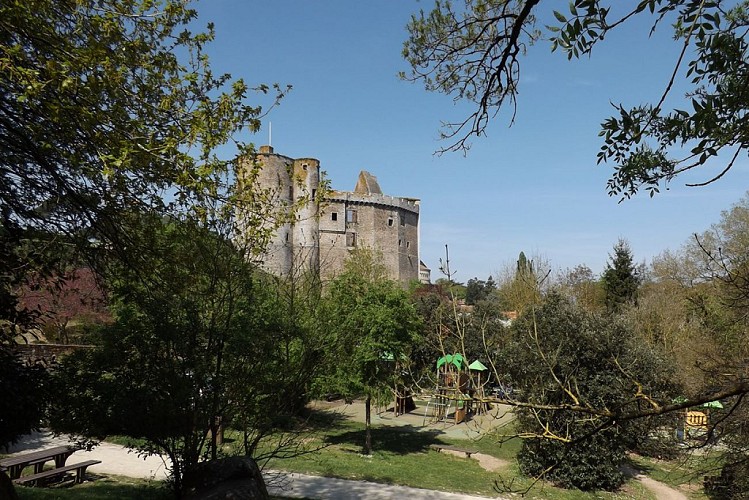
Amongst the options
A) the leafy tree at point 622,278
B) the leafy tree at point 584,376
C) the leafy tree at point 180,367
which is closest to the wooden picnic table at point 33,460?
the leafy tree at point 180,367

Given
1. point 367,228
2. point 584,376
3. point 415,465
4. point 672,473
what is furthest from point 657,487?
point 367,228

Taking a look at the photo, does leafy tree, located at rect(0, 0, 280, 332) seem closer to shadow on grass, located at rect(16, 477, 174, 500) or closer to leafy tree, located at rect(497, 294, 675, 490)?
shadow on grass, located at rect(16, 477, 174, 500)

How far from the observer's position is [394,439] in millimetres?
20016

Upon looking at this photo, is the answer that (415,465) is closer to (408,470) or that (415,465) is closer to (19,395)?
(408,470)

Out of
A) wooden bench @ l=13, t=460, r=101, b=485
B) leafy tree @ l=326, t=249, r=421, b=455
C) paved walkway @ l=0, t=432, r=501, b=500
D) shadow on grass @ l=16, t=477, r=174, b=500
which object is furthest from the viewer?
leafy tree @ l=326, t=249, r=421, b=455

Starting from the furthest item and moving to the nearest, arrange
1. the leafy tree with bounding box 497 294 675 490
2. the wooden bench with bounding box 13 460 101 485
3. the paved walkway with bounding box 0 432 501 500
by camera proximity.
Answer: the leafy tree with bounding box 497 294 675 490, the paved walkway with bounding box 0 432 501 500, the wooden bench with bounding box 13 460 101 485

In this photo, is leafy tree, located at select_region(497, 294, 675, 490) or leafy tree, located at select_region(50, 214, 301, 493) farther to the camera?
leafy tree, located at select_region(497, 294, 675, 490)

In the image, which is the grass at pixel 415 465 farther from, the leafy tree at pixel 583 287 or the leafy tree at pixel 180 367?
the leafy tree at pixel 583 287

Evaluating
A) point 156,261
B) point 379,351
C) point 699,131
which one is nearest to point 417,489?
point 379,351

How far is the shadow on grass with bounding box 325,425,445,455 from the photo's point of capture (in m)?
18.6

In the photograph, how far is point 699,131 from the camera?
3.10 m

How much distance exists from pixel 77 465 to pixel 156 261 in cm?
724

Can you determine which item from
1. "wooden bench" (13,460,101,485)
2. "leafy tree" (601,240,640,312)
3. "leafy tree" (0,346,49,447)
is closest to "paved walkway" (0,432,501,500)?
"wooden bench" (13,460,101,485)

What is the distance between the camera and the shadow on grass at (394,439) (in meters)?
18.6
